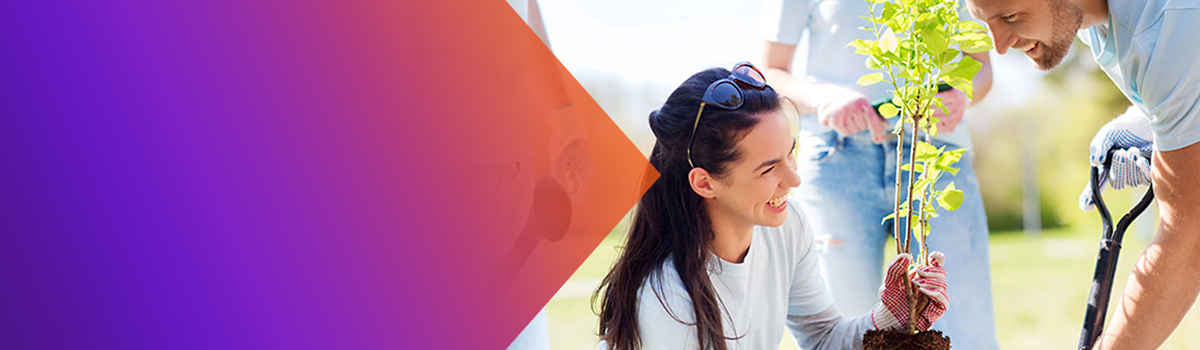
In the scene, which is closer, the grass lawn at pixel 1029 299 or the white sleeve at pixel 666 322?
the white sleeve at pixel 666 322

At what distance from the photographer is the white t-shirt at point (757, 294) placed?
1868mm

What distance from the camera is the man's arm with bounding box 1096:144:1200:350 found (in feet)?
6.61

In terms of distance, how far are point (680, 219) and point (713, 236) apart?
0.08 meters

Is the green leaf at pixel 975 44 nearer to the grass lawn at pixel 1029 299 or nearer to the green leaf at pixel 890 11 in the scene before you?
the green leaf at pixel 890 11

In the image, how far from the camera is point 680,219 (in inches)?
78.4

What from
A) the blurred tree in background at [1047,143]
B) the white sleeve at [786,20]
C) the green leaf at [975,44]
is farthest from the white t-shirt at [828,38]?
the blurred tree in background at [1047,143]

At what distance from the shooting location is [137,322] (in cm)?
208

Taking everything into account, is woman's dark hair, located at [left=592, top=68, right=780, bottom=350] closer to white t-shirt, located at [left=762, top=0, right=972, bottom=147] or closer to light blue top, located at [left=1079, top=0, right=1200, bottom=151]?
white t-shirt, located at [left=762, top=0, right=972, bottom=147]

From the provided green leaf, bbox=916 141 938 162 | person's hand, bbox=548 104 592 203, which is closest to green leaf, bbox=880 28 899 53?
green leaf, bbox=916 141 938 162

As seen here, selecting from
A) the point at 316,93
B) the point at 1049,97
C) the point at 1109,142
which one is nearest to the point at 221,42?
the point at 316,93

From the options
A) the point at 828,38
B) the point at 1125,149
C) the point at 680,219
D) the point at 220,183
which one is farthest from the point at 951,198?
the point at 220,183

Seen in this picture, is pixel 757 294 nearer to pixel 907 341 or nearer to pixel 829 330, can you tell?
pixel 829 330

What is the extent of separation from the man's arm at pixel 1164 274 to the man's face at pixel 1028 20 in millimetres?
322

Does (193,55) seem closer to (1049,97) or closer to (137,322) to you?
(137,322)
